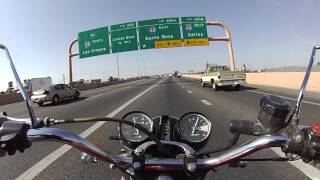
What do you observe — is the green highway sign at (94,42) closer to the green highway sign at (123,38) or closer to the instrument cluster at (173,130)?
the green highway sign at (123,38)

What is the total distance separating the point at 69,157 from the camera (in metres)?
8.16

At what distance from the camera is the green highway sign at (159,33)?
47.3 metres

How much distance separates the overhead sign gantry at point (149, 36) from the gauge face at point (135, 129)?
44.1 meters

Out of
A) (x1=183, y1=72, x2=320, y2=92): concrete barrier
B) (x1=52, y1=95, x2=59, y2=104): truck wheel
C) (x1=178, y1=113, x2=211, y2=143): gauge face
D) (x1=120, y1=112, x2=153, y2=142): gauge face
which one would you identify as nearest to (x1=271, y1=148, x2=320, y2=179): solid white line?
(x1=178, y1=113, x2=211, y2=143): gauge face

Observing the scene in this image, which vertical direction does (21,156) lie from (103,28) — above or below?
→ below

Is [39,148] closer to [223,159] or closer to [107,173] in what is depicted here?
[107,173]

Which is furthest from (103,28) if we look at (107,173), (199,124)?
(199,124)

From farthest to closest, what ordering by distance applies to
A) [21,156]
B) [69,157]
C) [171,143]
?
[21,156]
[69,157]
[171,143]

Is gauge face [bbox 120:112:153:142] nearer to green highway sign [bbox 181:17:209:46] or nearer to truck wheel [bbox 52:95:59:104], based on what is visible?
truck wheel [bbox 52:95:59:104]

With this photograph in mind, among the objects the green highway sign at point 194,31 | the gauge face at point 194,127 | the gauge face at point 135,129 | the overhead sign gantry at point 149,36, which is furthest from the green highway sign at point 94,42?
the gauge face at point 194,127

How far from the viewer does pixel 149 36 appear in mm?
47594

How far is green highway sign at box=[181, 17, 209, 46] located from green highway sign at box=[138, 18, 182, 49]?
0.71 m

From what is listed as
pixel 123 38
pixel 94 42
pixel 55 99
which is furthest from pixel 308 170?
pixel 94 42

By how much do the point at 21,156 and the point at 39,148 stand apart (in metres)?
0.82
